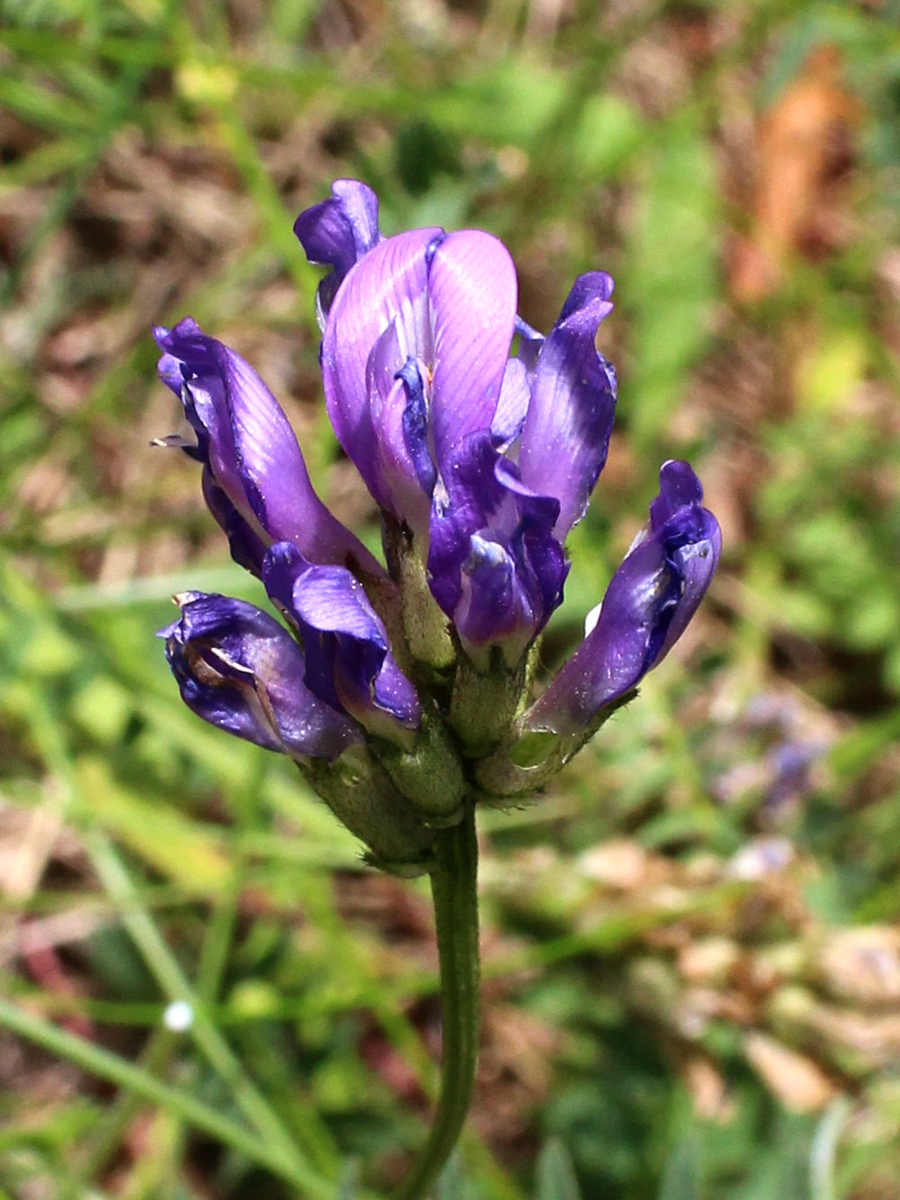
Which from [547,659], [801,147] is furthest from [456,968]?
[801,147]

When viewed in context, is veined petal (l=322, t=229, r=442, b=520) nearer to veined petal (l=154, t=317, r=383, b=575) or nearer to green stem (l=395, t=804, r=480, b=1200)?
veined petal (l=154, t=317, r=383, b=575)

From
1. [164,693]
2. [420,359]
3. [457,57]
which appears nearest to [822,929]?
[164,693]

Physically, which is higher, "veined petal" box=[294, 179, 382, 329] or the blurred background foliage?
"veined petal" box=[294, 179, 382, 329]

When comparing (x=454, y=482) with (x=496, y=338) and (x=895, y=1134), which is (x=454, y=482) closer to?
(x=496, y=338)

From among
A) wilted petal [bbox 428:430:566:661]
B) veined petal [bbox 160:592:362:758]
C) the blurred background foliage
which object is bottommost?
the blurred background foliage

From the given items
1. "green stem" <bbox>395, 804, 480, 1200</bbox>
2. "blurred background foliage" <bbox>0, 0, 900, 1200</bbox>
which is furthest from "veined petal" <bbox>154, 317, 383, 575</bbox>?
"blurred background foliage" <bbox>0, 0, 900, 1200</bbox>

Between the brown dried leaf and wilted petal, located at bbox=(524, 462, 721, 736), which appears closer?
wilted petal, located at bbox=(524, 462, 721, 736)
